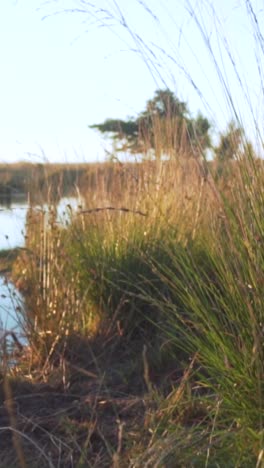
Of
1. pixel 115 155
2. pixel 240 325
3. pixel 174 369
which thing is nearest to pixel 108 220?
pixel 115 155

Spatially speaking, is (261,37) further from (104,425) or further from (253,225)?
(104,425)

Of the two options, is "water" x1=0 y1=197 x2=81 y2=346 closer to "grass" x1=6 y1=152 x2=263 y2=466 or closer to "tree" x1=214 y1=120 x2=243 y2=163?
"grass" x1=6 y1=152 x2=263 y2=466

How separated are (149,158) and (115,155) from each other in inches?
8.8

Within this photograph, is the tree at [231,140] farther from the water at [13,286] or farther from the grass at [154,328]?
the water at [13,286]

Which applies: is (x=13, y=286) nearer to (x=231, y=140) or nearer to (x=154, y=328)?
(x=154, y=328)

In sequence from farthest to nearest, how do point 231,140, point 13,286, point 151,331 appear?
point 13,286
point 151,331
point 231,140

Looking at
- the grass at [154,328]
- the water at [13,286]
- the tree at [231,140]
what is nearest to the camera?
the grass at [154,328]

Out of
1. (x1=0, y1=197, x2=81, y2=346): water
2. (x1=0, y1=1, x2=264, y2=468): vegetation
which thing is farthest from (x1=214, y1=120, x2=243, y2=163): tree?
(x1=0, y1=197, x2=81, y2=346): water

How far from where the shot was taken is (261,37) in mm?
3008

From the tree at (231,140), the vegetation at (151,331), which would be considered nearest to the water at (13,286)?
the vegetation at (151,331)

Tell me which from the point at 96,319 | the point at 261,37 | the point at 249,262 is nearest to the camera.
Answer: the point at 249,262

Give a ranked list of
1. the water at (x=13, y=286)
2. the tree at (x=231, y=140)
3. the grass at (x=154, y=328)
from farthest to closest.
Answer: the water at (x=13, y=286) → the tree at (x=231, y=140) → the grass at (x=154, y=328)

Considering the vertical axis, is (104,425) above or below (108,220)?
below

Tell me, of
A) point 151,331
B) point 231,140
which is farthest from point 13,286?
point 231,140
